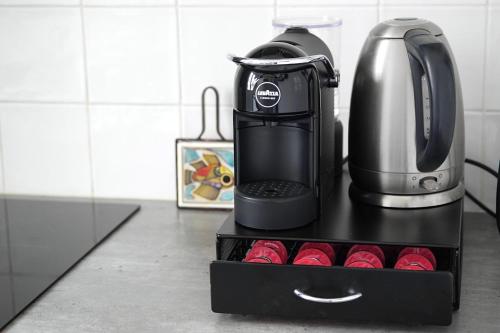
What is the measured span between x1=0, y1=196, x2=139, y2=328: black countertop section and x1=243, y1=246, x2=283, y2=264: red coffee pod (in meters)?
0.32

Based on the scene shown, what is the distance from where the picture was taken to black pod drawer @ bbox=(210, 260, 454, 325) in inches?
36.8

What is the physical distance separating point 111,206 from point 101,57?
0.94 feet

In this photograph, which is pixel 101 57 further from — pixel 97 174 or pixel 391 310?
pixel 391 310

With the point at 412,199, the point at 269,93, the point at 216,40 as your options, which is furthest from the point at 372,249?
the point at 216,40

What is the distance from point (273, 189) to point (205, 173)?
1.34ft

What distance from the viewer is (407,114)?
1073 mm

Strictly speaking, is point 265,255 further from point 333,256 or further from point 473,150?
point 473,150

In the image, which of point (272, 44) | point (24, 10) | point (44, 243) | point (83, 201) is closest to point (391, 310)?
point (272, 44)

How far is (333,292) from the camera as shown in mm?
964

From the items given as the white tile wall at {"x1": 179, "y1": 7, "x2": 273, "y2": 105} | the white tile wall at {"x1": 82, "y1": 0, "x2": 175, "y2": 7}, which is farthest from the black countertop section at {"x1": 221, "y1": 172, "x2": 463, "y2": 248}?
the white tile wall at {"x1": 82, "y1": 0, "x2": 175, "y2": 7}

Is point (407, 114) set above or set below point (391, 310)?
above

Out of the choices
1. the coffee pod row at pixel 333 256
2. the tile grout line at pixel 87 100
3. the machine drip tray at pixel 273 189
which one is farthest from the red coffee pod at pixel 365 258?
the tile grout line at pixel 87 100

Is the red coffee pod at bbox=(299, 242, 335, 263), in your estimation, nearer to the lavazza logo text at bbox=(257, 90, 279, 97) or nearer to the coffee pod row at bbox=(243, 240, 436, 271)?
the coffee pod row at bbox=(243, 240, 436, 271)

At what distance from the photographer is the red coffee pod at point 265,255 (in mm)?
1000
